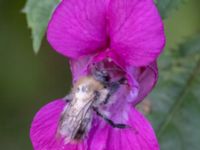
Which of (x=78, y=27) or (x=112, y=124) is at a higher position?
(x=78, y=27)

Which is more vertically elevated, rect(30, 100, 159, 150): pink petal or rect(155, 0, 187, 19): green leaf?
rect(155, 0, 187, 19): green leaf

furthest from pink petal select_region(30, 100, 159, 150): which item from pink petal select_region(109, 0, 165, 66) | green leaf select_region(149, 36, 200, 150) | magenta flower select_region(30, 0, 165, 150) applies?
green leaf select_region(149, 36, 200, 150)

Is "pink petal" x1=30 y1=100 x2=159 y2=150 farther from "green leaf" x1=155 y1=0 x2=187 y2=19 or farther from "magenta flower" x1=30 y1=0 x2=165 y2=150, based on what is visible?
"green leaf" x1=155 y1=0 x2=187 y2=19

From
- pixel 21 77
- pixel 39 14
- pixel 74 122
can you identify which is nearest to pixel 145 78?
pixel 74 122

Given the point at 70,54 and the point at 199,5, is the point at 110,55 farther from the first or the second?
the point at 199,5

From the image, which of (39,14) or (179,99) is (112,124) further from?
(179,99)

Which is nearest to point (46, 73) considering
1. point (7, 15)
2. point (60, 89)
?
point (60, 89)

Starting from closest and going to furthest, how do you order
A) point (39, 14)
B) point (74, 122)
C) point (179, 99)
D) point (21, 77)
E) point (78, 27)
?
point (74, 122) < point (78, 27) < point (39, 14) < point (179, 99) < point (21, 77)
